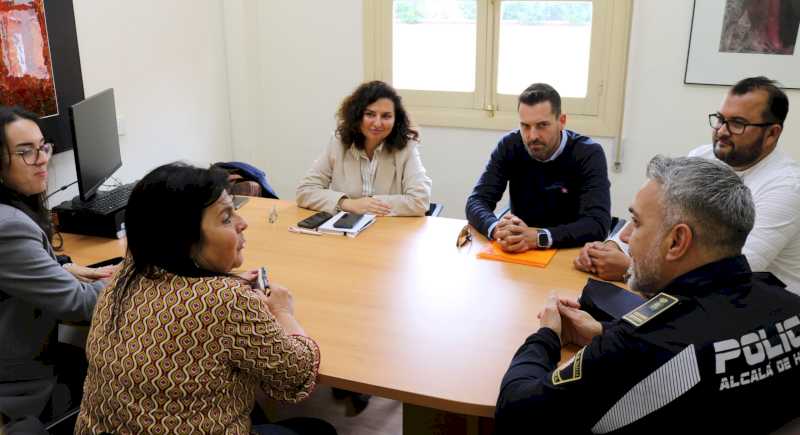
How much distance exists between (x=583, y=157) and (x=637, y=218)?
1342 millimetres

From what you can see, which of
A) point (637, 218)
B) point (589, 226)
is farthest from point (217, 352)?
point (589, 226)

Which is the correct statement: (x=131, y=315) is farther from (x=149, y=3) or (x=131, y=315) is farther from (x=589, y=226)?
(x=149, y=3)

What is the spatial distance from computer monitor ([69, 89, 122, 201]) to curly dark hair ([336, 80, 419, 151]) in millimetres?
983

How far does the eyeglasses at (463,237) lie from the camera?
2501mm

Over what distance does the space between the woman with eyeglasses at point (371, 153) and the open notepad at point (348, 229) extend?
0.26 metres

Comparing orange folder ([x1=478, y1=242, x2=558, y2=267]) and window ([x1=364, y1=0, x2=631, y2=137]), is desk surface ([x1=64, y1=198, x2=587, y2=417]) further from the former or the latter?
window ([x1=364, y1=0, x2=631, y2=137])

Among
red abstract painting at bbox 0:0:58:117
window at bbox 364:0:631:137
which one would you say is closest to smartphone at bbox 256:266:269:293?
red abstract painting at bbox 0:0:58:117

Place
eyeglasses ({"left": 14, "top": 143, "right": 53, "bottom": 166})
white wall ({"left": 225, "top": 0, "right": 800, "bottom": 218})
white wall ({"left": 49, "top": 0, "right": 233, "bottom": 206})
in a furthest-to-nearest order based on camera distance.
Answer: white wall ({"left": 225, "top": 0, "right": 800, "bottom": 218}), white wall ({"left": 49, "top": 0, "right": 233, "bottom": 206}), eyeglasses ({"left": 14, "top": 143, "right": 53, "bottom": 166})

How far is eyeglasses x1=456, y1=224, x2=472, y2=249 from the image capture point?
2501mm

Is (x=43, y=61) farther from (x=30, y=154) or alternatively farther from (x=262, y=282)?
(x=262, y=282)

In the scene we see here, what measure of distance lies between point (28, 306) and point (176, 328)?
79 centimetres

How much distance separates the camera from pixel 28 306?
1.88m

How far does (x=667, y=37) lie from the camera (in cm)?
374

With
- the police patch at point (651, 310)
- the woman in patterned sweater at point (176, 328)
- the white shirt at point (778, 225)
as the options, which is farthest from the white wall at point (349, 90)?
the woman in patterned sweater at point (176, 328)
